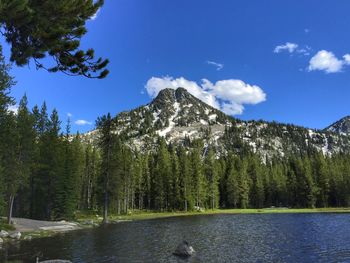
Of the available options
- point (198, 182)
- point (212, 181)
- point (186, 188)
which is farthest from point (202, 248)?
point (212, 181)

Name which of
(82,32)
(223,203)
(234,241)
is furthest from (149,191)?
(82,32)

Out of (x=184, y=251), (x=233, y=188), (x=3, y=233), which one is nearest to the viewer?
(x=184, y=251)

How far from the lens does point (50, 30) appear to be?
1798 cm

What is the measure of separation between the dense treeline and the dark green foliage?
28411 mm

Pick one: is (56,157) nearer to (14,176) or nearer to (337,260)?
(14,176)

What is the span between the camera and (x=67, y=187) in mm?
72062

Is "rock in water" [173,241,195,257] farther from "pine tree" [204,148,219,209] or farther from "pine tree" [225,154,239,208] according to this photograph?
"pine tree" [225,154,239,208]

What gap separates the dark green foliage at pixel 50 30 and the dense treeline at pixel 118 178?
93.2 feet

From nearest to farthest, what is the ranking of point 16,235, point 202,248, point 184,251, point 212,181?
point 184,251
point 202,248
point 16,235
point 212,181

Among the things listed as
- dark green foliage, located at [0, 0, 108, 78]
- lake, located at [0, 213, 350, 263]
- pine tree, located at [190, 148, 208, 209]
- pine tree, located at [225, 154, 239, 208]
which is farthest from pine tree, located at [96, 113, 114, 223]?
pine tree, located at [225, 154, 239, 208]

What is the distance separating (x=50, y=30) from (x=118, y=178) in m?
66.7

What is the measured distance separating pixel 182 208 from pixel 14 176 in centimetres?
7322

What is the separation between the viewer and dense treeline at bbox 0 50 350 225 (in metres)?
58.7

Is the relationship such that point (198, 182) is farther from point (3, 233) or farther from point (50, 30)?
point (50, 30)
